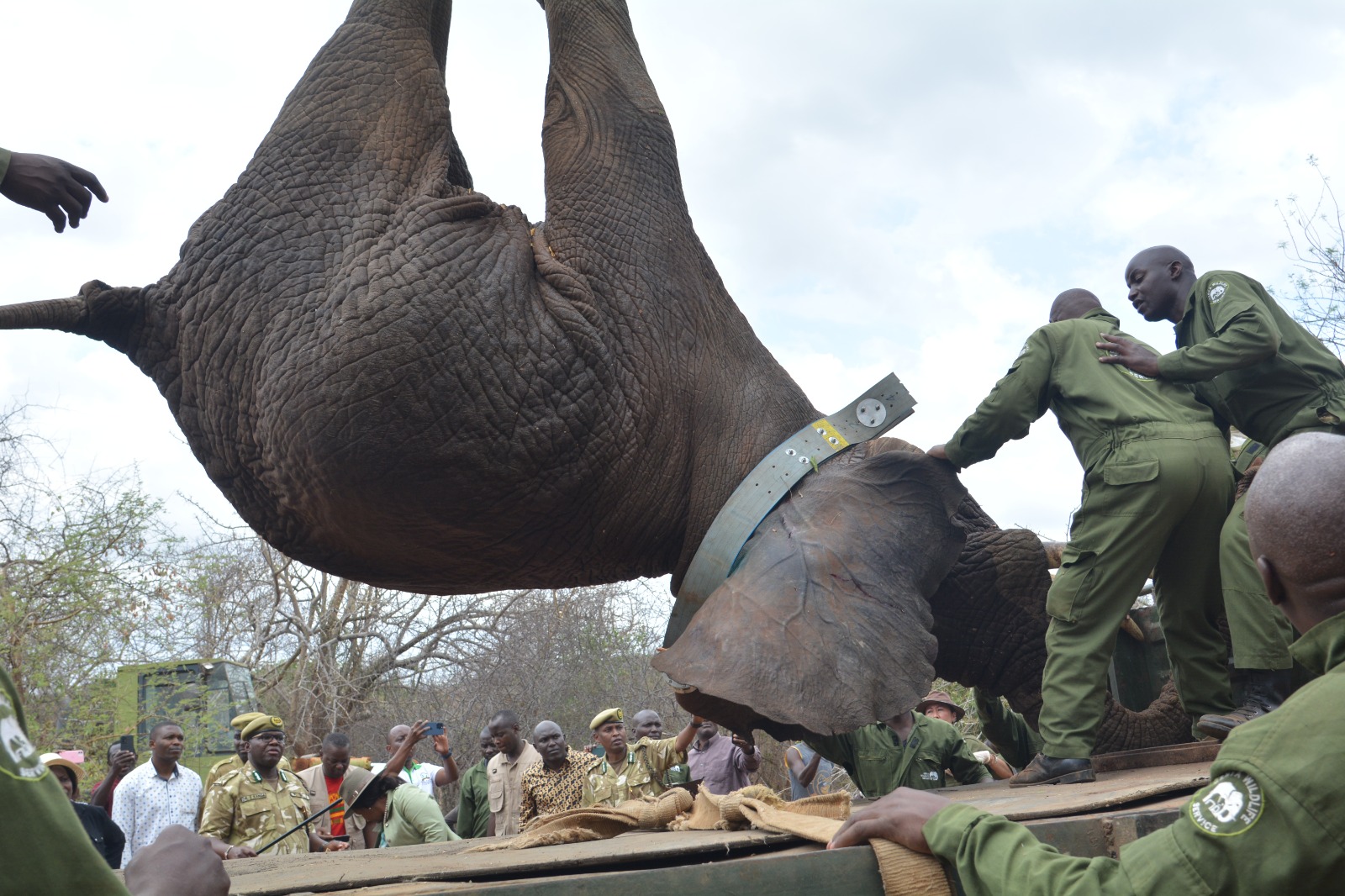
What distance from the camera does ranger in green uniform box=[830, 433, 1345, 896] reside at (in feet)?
5.75

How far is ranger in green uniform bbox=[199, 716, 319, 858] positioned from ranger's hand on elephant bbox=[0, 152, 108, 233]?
465cm

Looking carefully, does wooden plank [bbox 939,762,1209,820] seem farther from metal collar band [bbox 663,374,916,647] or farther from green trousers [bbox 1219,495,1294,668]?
metal collar band [bbox 663,374,916,647]

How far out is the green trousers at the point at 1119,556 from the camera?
13.0ft

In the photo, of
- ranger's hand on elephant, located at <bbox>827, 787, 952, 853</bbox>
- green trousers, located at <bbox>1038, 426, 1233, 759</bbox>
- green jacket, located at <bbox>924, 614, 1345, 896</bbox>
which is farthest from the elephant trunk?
green trousers, located at <bbox>1038, 426, 1233, 759</bbox>

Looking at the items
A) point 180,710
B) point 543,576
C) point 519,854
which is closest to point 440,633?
point 180,710

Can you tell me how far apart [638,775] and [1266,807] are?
7.28 metres

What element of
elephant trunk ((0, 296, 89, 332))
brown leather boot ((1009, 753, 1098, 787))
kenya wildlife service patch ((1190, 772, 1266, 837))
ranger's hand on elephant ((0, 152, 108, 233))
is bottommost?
brown leather boot ((1009, 753, 1098, 787))

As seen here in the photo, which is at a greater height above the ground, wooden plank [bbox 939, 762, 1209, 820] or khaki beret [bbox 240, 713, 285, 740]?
khaki beret [bbox 240, 713, 285, 740]

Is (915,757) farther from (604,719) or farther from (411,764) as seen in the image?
(411,764)

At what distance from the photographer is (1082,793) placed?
10.2 feet

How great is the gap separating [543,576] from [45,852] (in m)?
2.85

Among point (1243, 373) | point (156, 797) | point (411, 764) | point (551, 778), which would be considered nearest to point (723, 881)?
point (1243, 373)

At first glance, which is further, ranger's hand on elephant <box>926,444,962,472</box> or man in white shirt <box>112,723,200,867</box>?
man in white shirt <box>112,723,200,867</box>

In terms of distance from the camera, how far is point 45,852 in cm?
125
